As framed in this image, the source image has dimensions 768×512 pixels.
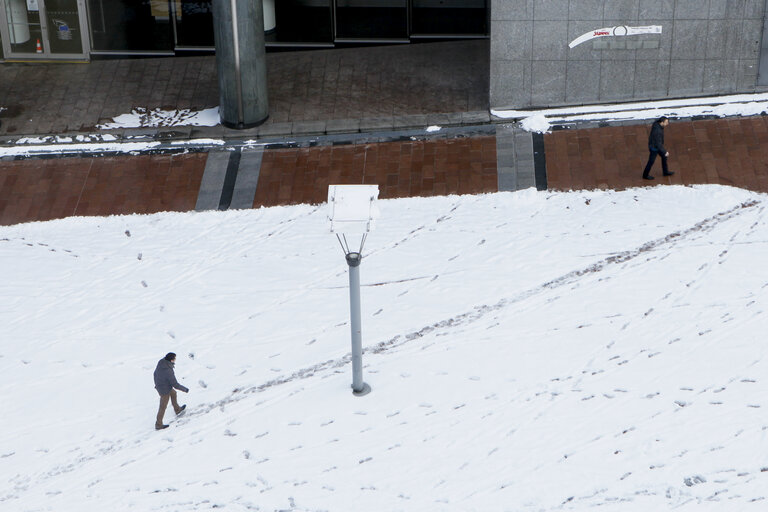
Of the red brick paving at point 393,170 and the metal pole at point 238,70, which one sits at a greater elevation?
the metal pole at point 238,70

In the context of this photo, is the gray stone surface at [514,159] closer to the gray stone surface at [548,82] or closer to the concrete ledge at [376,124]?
the gray stone surface at [548,82]

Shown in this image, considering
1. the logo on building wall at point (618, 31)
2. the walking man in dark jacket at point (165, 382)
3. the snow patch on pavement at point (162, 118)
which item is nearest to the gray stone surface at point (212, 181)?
the snow patch on pavement at point (162, 118)

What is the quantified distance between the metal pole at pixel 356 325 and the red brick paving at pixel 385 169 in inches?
173

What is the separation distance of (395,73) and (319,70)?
4.44ft

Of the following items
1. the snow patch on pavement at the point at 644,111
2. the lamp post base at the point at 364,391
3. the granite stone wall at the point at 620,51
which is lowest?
the lamp post base at the point at 364,391

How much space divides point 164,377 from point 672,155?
844 cm

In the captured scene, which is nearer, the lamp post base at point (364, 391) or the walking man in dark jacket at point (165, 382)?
the walking man in dark jacket at point (165, 382)

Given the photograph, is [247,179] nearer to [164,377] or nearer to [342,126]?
[342,126]

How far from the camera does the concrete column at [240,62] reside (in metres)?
17.3

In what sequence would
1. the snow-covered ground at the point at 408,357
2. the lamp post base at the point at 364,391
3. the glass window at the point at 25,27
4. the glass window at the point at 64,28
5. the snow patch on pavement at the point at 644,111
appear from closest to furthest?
the snow-covered ground at the point at 408,357, the lamp post base at the point at 364,391, the snow patch on pavement at the point at 644,111, the glass window at the point at 25,27, the glass window at the point at 64,28

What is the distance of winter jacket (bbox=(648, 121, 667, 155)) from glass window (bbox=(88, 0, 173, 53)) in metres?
9.39

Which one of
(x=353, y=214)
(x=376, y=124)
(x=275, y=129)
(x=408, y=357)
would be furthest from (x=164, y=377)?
(x=376, y=124)

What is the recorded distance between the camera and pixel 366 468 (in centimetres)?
1140

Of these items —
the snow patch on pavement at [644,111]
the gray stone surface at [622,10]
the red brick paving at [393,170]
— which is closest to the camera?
the red brick paving at [393,170]
